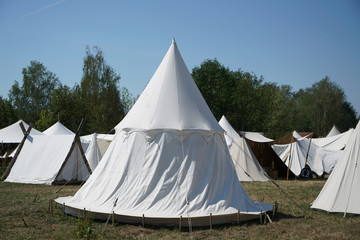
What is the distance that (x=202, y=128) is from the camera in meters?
9.46

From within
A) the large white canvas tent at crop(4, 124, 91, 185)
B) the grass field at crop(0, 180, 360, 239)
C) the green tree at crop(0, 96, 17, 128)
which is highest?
the green tree at crop(0, 96, 17, 128)

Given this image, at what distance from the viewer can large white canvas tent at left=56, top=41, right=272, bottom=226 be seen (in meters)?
8.55

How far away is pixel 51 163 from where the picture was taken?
18.4 m

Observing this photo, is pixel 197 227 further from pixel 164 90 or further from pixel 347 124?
pixel 347 124

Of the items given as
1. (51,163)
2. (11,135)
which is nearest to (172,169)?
(51,163)

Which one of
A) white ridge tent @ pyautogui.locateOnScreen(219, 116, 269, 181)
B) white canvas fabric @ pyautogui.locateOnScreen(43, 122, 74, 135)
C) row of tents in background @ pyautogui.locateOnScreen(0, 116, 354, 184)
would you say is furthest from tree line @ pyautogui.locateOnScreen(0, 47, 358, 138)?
white ridge tent @ pyautogui.locateOnScreen(219, 116, 269, 181)

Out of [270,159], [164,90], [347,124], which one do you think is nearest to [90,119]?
[270,159]

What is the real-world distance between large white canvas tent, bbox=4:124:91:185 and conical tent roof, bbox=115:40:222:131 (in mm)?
8284

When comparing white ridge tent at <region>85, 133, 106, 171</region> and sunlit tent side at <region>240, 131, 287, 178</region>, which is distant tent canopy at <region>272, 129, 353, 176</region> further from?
white ridge tent at <region>85, 133, 106, 171</region>

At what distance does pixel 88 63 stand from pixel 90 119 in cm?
632

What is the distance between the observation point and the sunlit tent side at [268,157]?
848 inches

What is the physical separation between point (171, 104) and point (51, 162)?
10905 mm

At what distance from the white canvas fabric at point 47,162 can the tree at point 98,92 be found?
2134 cm

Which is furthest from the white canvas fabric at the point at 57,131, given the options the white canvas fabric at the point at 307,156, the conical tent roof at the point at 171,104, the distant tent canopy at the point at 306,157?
the conical tent roof at the point at 171,104
